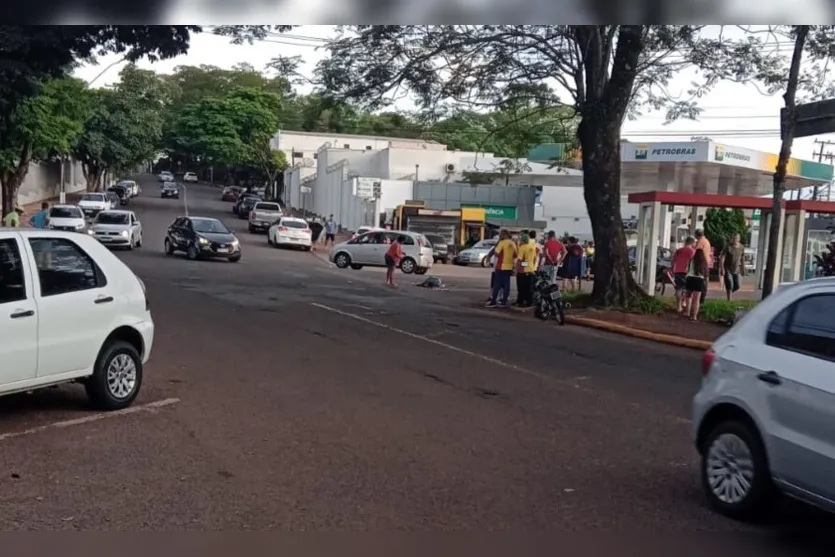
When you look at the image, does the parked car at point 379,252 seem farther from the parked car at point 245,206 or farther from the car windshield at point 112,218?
the parked car at point 245,206

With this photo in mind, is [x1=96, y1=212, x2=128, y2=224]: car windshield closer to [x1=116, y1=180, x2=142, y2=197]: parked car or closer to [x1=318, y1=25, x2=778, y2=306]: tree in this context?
[x1=318, y1=25, x2=778, y2=306]: tree

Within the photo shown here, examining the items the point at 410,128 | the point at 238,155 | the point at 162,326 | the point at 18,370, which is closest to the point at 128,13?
the point at 162,326

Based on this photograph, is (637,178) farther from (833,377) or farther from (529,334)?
(833,377)

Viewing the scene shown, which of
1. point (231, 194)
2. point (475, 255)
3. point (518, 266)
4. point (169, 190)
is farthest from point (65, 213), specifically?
point (169, 190)

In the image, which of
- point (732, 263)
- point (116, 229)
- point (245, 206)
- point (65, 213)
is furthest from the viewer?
point (245, 206)

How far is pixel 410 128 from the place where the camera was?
25922 millimetres

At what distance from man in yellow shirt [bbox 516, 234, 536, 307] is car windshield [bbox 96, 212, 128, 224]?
18.5m

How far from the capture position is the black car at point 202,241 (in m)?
31.8

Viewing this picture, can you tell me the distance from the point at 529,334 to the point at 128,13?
8.58 meters

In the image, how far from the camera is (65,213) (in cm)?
3731

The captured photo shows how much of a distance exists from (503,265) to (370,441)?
1394cm

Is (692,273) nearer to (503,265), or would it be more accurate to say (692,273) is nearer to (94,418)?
(503,265)

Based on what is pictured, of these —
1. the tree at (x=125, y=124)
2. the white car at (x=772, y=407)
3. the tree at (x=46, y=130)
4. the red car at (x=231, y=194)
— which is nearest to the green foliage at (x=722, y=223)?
the tree at (x=46, y=130)

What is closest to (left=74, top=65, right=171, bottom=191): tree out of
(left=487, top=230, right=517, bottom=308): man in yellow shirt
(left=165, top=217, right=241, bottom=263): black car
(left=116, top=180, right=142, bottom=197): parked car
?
(left=116, top=180, right=142, bottom=197): parked car
